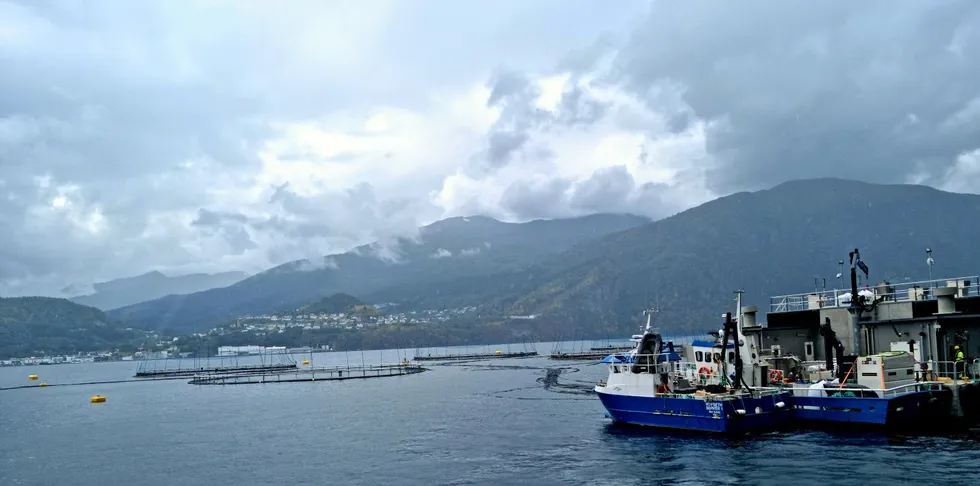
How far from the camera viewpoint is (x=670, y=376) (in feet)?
203

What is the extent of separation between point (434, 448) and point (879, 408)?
35.8 m

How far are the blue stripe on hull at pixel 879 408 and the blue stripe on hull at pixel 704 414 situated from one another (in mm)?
3076

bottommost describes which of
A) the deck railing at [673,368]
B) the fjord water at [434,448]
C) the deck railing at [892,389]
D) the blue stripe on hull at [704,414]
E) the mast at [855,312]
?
the fjord water at [434,448]

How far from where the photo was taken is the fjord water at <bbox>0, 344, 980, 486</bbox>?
46125mm

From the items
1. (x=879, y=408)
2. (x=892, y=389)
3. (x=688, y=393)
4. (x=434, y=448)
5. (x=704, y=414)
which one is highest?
(x=892, y=389)

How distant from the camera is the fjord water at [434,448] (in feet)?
151

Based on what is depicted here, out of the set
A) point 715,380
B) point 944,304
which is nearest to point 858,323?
point 944,304

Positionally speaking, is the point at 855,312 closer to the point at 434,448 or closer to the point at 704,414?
the point at 704,414

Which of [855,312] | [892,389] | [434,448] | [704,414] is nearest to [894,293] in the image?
[855,312]

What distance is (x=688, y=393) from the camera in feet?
198

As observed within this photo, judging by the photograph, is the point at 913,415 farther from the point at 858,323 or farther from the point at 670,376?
the point at 670,376

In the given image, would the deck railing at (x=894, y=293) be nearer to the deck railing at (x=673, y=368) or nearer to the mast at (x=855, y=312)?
the mast at (x=855, y=312)

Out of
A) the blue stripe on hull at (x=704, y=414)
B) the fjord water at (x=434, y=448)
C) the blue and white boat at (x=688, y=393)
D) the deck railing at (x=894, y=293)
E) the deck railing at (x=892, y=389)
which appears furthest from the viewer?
the deck railing at (x=894, y=293)

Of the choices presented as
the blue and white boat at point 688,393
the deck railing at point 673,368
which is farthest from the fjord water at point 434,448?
the deck railing at point 673,368
